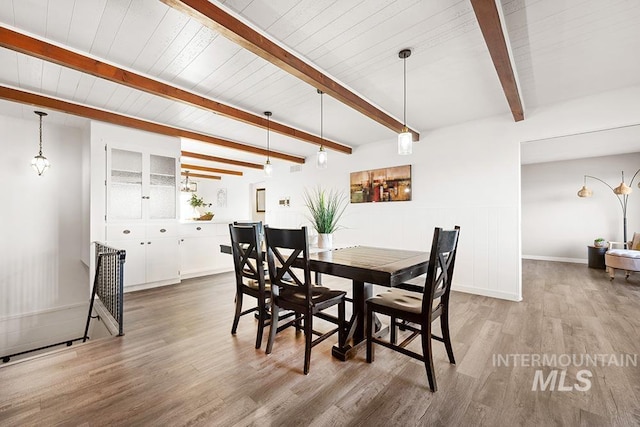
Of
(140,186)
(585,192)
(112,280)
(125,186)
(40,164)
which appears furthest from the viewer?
(585,192)

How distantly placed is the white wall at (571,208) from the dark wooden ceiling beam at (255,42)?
6.45m

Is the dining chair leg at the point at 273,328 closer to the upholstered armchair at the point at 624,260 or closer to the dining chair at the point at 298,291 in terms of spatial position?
the dining chair at the point at 298,291

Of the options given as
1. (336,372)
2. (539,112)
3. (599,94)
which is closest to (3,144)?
(336,372)

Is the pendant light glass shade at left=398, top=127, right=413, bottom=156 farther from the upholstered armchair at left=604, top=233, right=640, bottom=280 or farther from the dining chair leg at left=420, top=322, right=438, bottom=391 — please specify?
the upholstered armchair at left=604, top=233, right=640, bottom=280

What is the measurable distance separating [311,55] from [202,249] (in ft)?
13.3

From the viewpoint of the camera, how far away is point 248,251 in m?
2.37

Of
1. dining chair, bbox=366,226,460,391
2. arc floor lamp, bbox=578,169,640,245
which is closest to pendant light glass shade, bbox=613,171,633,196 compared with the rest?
arc floor lamp, bbox=578,169,640,245

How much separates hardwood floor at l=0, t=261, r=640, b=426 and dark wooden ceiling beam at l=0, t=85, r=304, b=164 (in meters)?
2.59

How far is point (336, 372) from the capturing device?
6.59ft

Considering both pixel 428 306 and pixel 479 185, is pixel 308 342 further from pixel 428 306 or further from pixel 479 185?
pixel 479 185

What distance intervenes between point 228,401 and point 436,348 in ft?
5.45

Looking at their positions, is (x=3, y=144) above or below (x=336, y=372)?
above

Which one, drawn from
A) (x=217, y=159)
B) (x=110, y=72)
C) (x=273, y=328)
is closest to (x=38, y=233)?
(x=110, y=72)

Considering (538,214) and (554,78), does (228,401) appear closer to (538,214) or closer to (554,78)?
(554,78)
